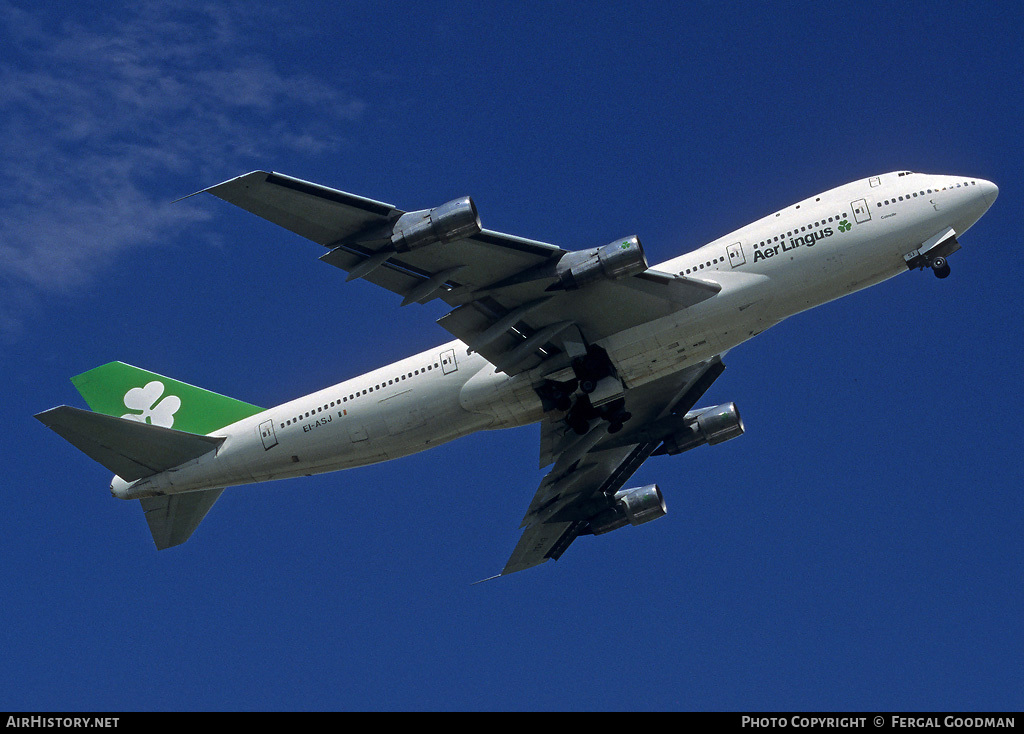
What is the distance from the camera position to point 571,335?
111 ft

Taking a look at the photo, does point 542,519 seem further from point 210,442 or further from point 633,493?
point 210,442

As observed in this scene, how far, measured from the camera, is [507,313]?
33531 mm

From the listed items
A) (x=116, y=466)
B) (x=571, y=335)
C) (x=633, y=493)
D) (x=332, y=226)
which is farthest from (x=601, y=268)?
(x=116, y=466)

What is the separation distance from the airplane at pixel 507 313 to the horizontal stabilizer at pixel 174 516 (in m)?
0.05

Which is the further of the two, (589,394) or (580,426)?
(580,426)

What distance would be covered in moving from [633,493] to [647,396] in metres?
5.03

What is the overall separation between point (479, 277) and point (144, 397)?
16114mm

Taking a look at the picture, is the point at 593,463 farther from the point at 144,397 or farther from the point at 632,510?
the point at 144,397

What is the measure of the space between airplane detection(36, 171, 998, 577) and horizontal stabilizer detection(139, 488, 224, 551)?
53 millimetres

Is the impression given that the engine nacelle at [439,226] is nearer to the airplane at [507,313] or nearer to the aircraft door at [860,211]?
the airplane at [507,313]

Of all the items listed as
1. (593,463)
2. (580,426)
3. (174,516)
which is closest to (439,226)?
(580,426)

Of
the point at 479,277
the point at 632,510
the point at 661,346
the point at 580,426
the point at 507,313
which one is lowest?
the point at 632,510

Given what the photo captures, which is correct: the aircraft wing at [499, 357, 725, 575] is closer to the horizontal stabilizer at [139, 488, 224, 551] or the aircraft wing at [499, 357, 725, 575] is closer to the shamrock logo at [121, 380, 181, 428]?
the horizontal stabilizer at [139, 488, 224, 551]
